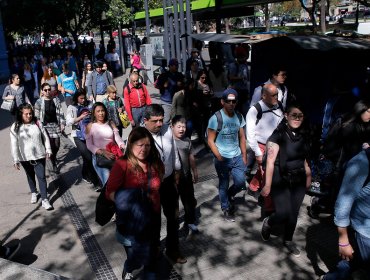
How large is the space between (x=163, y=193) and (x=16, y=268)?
154cm

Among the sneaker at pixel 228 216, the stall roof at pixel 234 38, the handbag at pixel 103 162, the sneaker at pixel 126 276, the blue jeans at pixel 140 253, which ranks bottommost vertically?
the sneaker at pixel 228 216

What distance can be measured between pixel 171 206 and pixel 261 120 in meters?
1.73

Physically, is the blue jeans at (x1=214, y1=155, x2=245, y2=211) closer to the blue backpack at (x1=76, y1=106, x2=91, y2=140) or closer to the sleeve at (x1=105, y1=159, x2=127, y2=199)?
the sleeve at (x1=105, y1=159, x2=127, y2=199)

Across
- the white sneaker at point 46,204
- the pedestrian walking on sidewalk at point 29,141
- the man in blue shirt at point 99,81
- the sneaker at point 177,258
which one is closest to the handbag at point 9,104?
the man in blue shirt at point 99,81

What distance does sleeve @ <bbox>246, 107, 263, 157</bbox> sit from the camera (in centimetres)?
534

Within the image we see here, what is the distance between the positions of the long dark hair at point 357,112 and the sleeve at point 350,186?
5.42ft

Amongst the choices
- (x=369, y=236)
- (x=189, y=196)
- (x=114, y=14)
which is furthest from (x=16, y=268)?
(x=114, y=14)

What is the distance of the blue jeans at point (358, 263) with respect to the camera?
10.5 ft

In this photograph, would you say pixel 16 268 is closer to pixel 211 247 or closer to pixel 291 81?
pixel 211 247

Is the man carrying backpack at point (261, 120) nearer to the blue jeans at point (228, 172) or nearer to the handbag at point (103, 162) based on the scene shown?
the blue jeans at point (228, 172)

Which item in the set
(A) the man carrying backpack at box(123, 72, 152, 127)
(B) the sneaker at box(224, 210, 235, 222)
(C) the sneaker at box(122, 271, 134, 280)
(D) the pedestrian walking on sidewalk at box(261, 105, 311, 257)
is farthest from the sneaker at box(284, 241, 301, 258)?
(A) the man carrying backpack at box(123, 72, 152, 127)

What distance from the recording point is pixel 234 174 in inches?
215

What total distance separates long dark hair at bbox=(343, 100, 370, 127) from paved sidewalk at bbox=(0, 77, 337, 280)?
4.72ft

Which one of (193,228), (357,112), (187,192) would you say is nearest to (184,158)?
(187,192)
